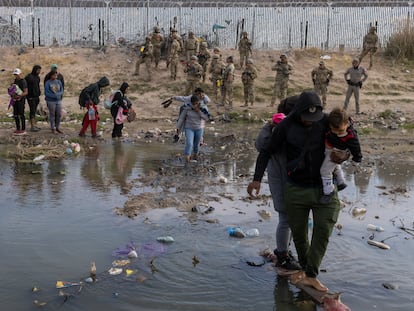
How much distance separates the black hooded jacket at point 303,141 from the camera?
4.91m

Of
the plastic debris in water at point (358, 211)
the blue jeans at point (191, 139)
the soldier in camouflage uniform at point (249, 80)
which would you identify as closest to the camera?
the plastic debris in water at point (358, 211)

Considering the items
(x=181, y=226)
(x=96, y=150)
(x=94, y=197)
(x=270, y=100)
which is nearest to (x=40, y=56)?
(x=270, y=100)

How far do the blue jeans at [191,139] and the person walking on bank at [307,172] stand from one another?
525 centimetres

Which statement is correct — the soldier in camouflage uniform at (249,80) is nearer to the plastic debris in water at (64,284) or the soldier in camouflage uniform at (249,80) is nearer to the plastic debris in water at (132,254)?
the plastic debris in water at (132,254)

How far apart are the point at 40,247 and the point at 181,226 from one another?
5.60 ft

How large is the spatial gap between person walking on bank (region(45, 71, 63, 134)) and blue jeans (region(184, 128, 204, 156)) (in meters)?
4.23

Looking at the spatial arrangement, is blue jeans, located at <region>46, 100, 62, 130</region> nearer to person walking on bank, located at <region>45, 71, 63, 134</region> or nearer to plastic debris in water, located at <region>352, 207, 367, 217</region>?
person walking on bank, located at <region>45, 71, 63, 134</region>

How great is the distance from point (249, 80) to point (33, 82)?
7.32m

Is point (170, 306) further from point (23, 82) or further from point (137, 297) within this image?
point (23, 82)

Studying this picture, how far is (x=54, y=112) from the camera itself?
13.5 m

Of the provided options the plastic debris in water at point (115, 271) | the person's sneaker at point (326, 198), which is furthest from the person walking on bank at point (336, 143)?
the plastic debris in water at point (115, 271)

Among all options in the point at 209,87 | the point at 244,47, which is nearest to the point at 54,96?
the point at 209,87

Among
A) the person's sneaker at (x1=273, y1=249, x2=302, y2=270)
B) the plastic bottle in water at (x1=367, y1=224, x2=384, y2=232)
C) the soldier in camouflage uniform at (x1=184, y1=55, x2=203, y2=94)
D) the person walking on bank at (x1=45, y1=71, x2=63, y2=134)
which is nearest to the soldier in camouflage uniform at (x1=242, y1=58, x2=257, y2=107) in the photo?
the soldier in camouflage uniform at (x1=184, y1=55, x2=203, y2=94)

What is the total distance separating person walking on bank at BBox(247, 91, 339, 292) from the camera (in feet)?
16.1
